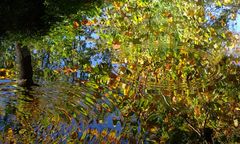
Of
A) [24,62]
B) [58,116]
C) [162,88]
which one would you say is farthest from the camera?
[24,62]

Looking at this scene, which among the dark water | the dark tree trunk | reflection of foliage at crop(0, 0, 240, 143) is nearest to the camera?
the dark water

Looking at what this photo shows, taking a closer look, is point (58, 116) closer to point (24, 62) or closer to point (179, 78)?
point (179, 78)

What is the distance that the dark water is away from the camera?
22.3 feet

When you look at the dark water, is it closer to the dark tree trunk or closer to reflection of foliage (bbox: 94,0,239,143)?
reflection of foliage (bbox: 94,0,239,143)

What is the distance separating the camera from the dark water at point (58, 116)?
680 cm

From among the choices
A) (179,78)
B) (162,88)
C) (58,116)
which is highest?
(179,78)

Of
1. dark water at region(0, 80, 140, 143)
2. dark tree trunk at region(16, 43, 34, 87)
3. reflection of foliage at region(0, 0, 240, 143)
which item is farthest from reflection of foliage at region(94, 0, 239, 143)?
dark tree trunk at region(16, 43, 34, 87)

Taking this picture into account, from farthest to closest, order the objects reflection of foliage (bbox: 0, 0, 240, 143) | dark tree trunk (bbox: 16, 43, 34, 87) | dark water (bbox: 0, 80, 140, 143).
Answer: dark tree trunk (bbox: 16, 43, 34, 87) < reflection of foliage (bbox: 0, 0, 240, 143) < dark water (bbox: 0, 80, 140, 143)

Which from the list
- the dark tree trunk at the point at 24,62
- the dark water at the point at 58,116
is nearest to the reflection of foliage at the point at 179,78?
the dark water at the point at 58,116

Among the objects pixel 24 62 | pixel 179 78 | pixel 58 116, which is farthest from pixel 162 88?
pixel 24 62

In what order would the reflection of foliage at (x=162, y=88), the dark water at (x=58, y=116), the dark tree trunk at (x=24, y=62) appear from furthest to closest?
the dark tree trunk at (x=24, y=62)
the reflection of foliage at (x=162, y=88)
the dark water at (x=58, y=116)

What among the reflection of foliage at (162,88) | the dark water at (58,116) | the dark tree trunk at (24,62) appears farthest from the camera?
the dark tree trunk at (24,62)

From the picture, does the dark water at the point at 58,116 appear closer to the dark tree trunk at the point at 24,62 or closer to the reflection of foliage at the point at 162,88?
the reflection of foliage at the point at 162,88

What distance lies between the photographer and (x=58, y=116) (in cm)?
785
